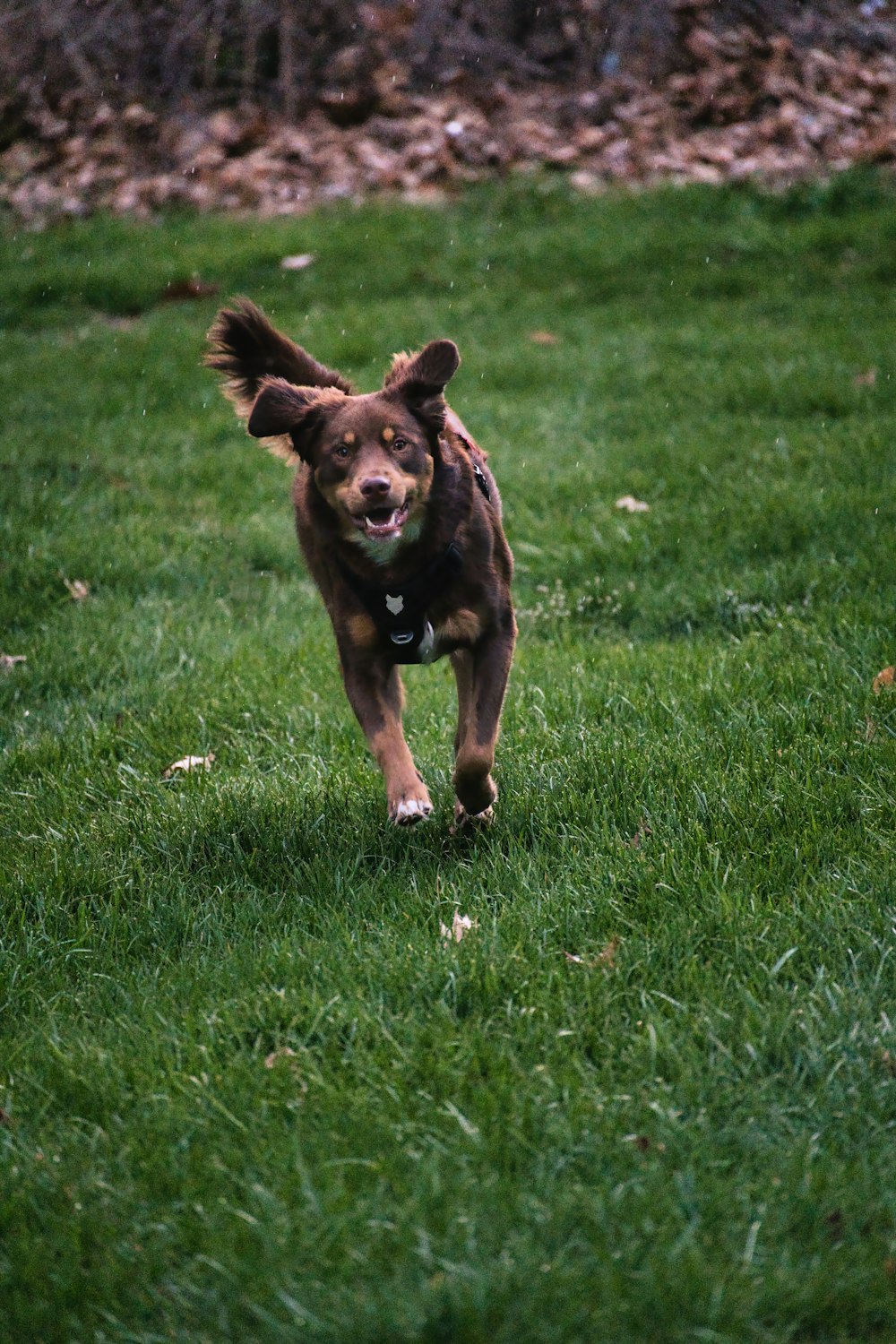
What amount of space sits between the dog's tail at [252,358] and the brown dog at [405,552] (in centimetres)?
39

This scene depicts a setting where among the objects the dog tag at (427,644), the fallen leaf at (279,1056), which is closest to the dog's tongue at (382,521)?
the dog tag at (427,644)

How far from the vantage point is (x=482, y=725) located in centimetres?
375

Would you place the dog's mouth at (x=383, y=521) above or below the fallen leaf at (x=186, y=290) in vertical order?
above

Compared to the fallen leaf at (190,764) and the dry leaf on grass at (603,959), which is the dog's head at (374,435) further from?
the dry leaf on grass at (603,959)

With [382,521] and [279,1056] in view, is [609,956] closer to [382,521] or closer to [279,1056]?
[279,1056]

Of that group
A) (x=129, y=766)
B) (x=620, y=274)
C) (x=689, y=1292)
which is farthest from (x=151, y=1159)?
(x=620, y=274)

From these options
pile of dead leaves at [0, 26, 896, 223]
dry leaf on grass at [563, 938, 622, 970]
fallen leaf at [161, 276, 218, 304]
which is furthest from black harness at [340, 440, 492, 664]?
pile of dead leaves at [0, 26, 896, 223]

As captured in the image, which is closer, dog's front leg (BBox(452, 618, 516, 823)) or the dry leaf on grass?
the dry leaf on grass

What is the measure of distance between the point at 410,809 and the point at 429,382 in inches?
48.2

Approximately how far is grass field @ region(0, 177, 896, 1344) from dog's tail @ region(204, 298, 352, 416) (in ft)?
3.78

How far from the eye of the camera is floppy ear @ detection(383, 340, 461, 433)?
3.86 meters

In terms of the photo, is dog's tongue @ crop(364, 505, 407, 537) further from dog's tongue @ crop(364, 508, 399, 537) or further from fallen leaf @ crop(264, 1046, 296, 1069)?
fallen leaf @ crop(264, 1046, 296, 1069)

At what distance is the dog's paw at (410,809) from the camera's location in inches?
141

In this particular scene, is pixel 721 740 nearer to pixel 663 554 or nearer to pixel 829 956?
pixel 829 956
